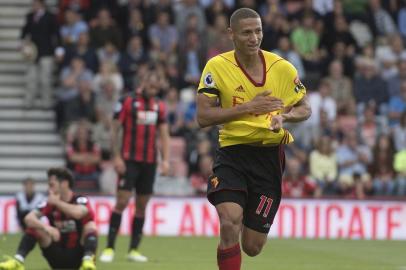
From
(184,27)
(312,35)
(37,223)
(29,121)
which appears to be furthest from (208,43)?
(37,223)

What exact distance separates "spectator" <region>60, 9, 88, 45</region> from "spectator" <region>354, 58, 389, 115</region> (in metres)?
5.45

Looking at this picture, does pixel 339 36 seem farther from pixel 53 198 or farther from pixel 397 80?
pixel 53 198

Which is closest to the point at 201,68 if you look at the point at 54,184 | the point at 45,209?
the point at 45,209

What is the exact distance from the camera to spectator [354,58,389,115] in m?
22.5

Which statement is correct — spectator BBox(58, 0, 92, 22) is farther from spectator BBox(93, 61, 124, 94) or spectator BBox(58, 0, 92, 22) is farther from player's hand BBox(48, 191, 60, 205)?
player's hand BBox(48, 191, 60, 205)

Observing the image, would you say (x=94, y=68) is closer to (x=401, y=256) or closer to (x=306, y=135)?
(x=306, y=135)

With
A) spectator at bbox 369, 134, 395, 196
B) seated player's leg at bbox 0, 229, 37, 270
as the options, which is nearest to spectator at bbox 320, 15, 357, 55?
spectator at bbox 369, 134, 395, 196

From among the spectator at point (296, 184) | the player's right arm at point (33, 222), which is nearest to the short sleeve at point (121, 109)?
the player's right arm at point (33, 222)

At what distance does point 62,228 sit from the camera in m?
12.1

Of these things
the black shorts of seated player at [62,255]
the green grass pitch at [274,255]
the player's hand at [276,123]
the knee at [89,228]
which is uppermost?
the player's hand at [276,123]

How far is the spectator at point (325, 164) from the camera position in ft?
66.4

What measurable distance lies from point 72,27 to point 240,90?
13.6 meters

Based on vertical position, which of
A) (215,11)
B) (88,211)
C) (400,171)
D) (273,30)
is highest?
(215,11)

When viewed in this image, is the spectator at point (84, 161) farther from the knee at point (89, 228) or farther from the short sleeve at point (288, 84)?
the short sleeve at point (288, 84)
